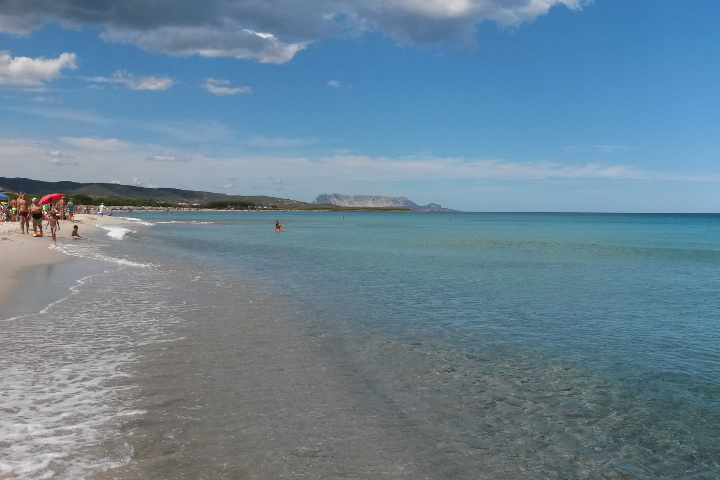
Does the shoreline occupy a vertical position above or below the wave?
above

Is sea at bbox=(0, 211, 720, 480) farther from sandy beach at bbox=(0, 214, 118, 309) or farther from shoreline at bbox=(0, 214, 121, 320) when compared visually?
sandy beach at bbox=(0, 214, 118, 309)

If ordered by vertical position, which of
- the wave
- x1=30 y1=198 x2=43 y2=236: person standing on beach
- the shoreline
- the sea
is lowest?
the wave

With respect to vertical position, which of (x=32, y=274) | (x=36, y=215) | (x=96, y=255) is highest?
(x=36, y=215)

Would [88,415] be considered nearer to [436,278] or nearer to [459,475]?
[459,475]

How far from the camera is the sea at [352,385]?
20.3 feet

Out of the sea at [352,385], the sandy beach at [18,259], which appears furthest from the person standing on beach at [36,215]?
the sea at [352,385]

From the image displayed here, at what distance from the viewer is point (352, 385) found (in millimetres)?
8875

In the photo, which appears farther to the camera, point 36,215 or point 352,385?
point 36,215

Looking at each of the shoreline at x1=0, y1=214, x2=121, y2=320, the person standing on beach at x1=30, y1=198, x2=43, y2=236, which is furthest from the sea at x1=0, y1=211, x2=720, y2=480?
the person standing on beach at x1=30, y1=198, x2=43, y2=236

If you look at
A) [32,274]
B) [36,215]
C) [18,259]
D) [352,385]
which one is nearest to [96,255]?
[18,259]

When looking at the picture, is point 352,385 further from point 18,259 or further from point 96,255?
point 96,255

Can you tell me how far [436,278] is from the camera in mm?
24234

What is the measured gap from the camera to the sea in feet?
20.3

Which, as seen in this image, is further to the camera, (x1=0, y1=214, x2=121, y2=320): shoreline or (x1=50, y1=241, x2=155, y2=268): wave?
(x1=50, y1=241, x2=155, y2=268): wave
